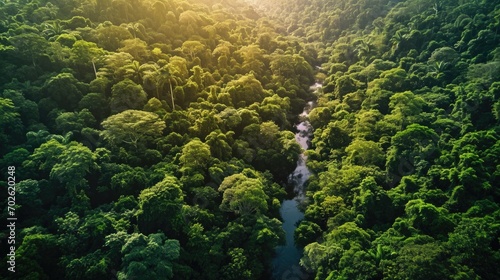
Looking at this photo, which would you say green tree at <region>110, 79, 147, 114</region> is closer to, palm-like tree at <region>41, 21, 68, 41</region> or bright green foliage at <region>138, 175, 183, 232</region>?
palm-like tree at <region>41, 21, 68, 41</region>

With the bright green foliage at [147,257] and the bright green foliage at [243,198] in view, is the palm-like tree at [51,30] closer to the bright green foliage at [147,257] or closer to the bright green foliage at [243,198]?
the bright green foliage at [243,198]

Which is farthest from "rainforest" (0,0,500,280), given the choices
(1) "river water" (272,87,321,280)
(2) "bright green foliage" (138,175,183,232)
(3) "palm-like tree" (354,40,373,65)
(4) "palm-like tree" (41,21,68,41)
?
(3) "palm-like tree" (354,40,373,65)

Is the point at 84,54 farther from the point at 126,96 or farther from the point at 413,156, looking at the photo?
the point at 413,156

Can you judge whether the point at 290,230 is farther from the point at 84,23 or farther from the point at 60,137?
the point at 84,23

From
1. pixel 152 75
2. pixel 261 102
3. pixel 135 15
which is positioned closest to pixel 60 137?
pixel 152 75

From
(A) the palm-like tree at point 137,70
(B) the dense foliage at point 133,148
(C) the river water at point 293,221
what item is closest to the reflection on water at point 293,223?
(C) the river water at point 293,221

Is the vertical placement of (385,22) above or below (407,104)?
above

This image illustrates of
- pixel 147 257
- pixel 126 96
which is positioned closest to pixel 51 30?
pixel 126 96
